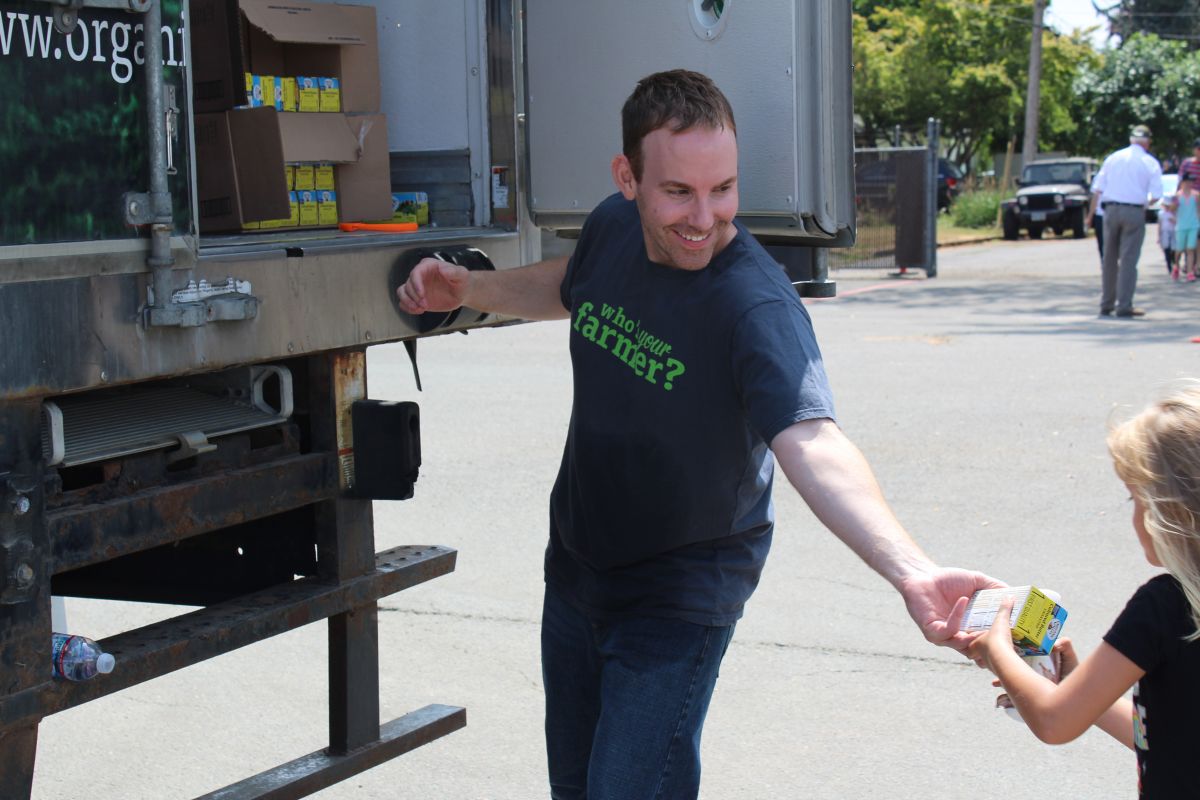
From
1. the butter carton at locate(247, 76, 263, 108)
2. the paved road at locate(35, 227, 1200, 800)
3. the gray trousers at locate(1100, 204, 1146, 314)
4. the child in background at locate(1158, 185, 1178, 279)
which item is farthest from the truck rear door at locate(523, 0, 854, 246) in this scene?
the child in background at locate(1158, 185, 1178, 279)

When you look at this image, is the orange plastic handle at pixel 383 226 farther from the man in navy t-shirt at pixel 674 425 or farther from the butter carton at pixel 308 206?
the man in navy t-shirt at pixel 674 425

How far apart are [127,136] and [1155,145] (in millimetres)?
Result: 46568

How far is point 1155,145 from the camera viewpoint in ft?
148

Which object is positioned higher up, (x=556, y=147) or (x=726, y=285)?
(x=556, y=147)

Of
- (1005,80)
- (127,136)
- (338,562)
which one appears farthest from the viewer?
(1005,80)

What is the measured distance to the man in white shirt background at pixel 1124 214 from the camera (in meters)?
14.3

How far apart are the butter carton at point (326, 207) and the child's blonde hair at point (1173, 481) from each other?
7.64ft

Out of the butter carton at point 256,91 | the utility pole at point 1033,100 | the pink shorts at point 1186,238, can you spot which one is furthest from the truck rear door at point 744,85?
the utility pole at point 1033,100

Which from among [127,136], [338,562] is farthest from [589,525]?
[127,136]

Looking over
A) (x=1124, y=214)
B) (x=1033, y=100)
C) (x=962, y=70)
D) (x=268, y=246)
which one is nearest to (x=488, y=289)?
(x=268, y=246)

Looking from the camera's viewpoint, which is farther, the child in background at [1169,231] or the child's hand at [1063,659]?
the child in background at [1169,231]

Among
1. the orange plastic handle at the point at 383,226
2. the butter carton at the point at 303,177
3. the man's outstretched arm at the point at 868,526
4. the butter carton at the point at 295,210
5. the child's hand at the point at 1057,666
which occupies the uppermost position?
the butter carton at the point at 303,177

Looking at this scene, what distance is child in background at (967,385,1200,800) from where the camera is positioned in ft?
7.45

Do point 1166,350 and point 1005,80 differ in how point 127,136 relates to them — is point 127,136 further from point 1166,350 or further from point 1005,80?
point 1005,80
